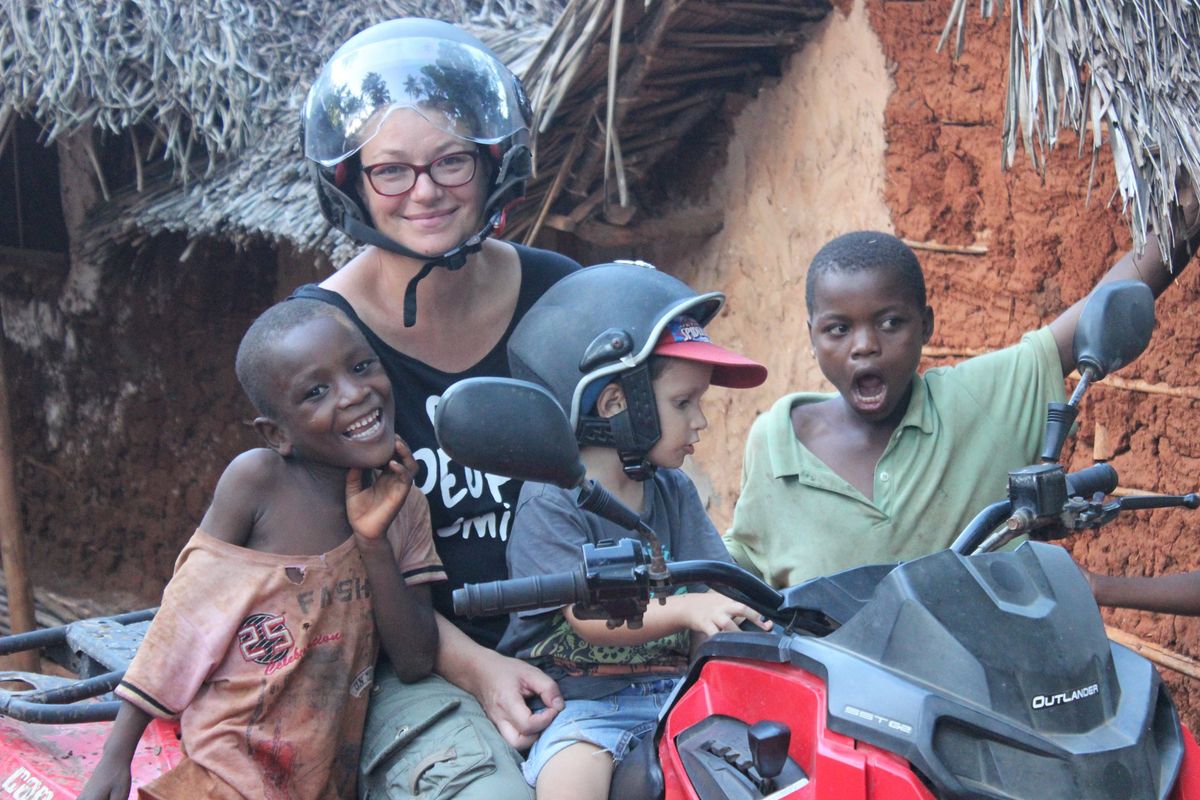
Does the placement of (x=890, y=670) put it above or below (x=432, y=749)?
above

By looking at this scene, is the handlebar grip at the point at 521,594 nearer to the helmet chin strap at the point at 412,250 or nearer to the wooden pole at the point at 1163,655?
the helmet chin strap at the point at 412,250

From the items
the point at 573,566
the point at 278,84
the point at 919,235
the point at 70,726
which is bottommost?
the point at 70,726

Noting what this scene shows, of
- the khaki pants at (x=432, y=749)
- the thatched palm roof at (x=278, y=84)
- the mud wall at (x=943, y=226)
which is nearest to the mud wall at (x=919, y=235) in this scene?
the mud wall at (x=943, y=226)

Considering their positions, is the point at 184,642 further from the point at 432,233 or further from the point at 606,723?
the point at 432,233

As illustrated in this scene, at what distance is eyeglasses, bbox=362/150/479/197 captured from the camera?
263 cm

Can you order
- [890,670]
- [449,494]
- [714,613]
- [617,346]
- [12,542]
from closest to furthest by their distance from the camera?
1. [890,670]
2. [714,613]
3. [617,346]
4. [449,494]
5. [12,542]

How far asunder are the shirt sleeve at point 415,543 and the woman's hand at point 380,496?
83 millimetres

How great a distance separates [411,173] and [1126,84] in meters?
1.82

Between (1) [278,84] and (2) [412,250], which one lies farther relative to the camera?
(1) [278,84]

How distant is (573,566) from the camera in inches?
87.2

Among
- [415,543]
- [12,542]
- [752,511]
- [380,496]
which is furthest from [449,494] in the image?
[12,542]

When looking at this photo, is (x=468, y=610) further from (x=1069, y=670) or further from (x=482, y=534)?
(x=482, y=534)

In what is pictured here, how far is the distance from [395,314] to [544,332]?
53cm

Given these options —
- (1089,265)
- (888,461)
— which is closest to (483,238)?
(888,461)
